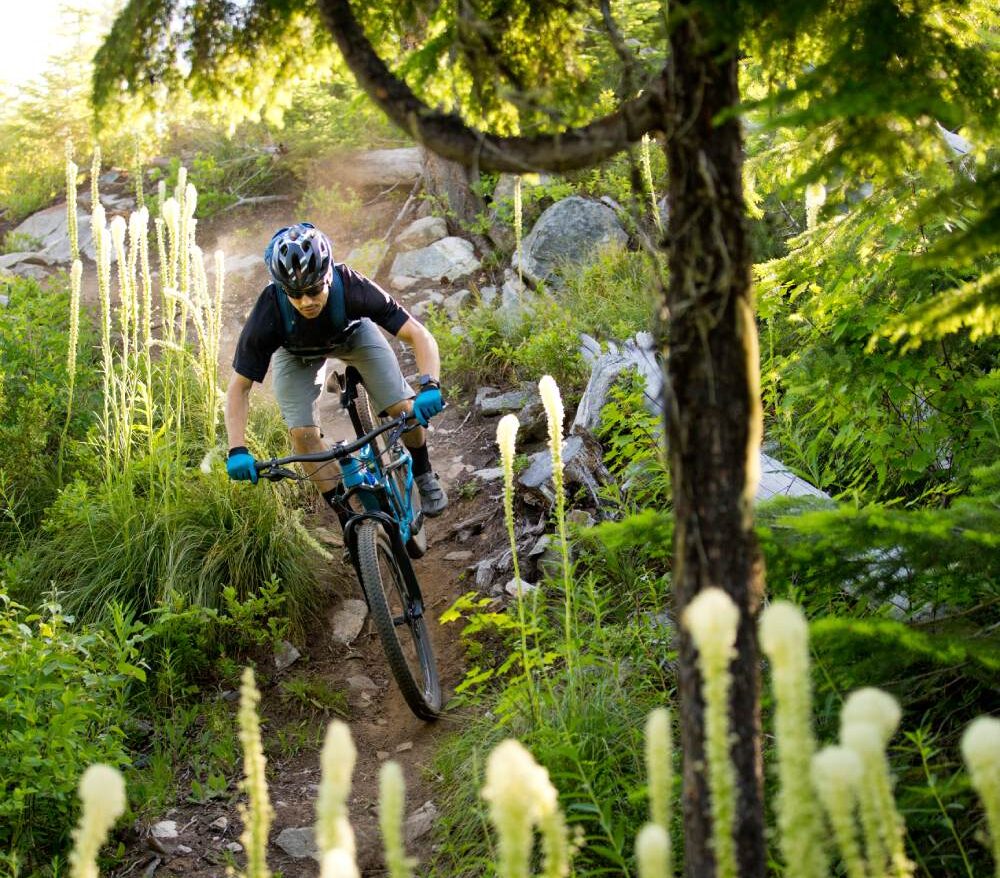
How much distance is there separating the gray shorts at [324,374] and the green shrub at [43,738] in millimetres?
1723

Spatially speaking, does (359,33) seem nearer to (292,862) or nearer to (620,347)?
(292,862)

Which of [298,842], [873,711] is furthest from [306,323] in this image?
[873,711]

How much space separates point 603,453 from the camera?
704 cm

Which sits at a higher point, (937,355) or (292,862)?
(937,355)

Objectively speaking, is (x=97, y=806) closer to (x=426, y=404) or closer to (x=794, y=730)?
(x=794, y=730)

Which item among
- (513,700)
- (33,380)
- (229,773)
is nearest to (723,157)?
(513,700)

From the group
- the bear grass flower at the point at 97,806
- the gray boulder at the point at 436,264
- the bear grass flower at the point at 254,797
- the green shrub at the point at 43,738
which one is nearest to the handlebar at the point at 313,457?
the green shrub at the point at 43,738

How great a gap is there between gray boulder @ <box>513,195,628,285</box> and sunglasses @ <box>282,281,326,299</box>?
579 centimetres

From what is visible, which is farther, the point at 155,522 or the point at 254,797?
the point at 155,522

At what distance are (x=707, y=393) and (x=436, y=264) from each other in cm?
1093

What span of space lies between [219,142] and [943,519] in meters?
14.7

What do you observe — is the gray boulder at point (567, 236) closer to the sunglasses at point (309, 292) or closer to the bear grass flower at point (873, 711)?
the sunglasses at point (309, 292)

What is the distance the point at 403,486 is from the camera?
6.46 metres

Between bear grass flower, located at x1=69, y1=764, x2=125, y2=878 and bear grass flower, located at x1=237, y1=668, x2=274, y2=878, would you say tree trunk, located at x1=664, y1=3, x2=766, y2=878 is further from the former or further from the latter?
bear grass flower, located at x1=69, y1=764, x2=125, y2=878
